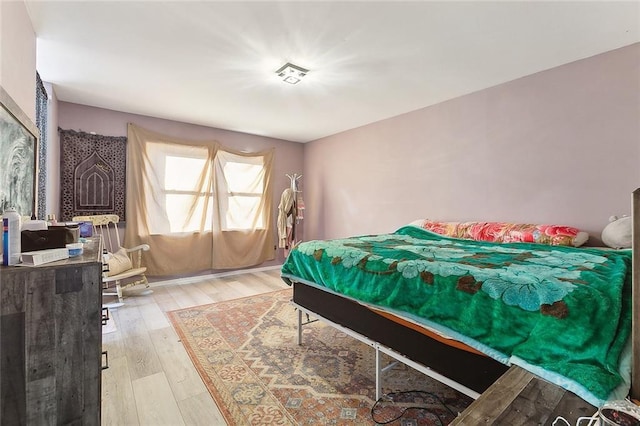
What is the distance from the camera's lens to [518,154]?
272 cm

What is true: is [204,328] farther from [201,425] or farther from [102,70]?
[102,70]

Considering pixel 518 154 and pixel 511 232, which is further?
pixel 518 154

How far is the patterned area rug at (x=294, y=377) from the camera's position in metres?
1.59

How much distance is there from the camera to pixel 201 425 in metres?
1.52

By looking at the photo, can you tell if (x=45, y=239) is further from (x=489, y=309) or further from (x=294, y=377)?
(x=489, y=309)

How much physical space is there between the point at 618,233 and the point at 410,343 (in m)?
1.80

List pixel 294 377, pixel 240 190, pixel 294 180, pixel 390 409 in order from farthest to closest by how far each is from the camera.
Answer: pixel 294 180
pixel 240 190
pixel 294 377
pixel 390 409

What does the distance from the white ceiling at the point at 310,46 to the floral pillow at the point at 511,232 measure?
1.42 meters

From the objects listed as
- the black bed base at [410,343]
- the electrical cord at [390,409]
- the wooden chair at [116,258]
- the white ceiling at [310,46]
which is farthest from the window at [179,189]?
the electrical cord at [390,409]

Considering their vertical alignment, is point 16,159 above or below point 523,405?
above

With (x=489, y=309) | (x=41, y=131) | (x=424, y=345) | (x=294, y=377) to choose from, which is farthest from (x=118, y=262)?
(x=489, y=309)

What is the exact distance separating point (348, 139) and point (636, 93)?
10.2ft

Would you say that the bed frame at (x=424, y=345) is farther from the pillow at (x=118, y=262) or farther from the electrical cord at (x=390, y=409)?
the pillow at (x=118, y=262)

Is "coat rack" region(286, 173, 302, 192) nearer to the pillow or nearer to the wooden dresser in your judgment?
the pillow
